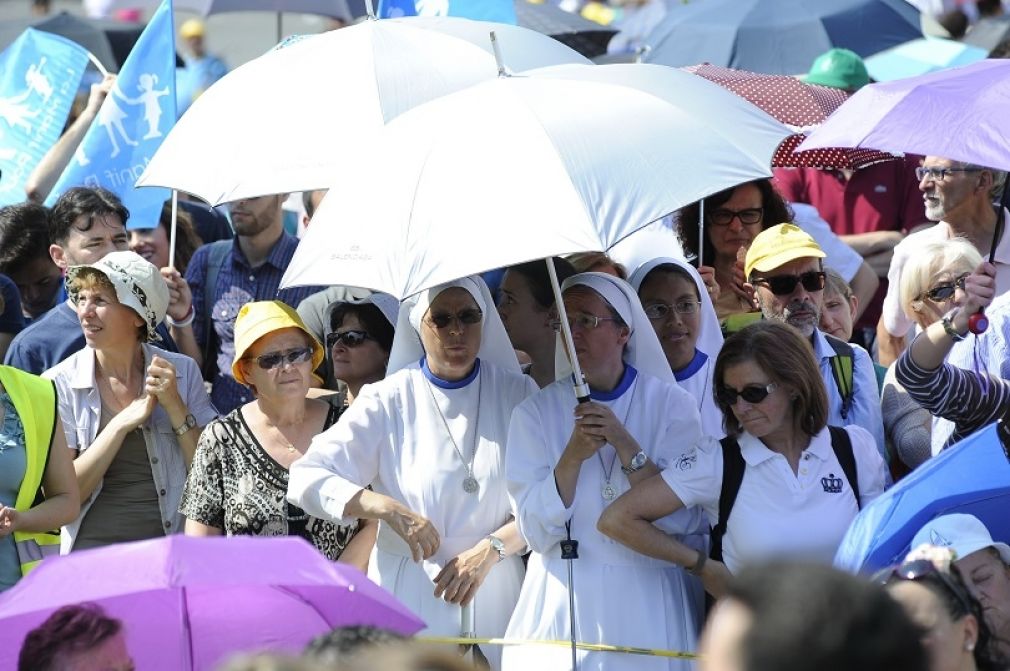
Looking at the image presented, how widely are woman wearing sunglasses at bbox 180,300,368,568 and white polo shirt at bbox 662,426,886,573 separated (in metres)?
1.26

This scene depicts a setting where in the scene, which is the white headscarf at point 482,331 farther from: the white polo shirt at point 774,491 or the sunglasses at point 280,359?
the white polo shirt at point 774,491

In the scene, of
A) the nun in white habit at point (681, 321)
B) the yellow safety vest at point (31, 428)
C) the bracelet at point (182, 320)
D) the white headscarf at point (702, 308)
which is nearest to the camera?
the yellow safety vest at point (31, 428)

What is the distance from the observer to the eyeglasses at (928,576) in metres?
3.66

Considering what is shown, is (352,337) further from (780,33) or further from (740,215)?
(780,33)

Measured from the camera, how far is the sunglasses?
5.57 metres

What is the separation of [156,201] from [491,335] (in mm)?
2634

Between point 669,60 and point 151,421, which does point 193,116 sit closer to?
point 151,421

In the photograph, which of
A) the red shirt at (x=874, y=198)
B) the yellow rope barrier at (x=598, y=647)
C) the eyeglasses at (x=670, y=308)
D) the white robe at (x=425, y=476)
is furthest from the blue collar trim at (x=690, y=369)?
the red shirt at (x=874, y=198)

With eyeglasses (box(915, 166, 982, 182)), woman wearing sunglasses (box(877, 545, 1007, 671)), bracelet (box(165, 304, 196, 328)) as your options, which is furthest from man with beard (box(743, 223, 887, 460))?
bracelet (box(165, 304, 196, 328))

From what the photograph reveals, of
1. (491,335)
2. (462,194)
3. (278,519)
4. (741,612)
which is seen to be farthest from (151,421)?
(741,612)

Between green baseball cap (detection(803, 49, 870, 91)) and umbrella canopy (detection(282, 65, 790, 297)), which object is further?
green baseball cap (detection(803, 49, 870, 91))

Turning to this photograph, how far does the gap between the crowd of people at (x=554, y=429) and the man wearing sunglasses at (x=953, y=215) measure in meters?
0.01

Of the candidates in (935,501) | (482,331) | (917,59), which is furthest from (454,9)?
(935,501)

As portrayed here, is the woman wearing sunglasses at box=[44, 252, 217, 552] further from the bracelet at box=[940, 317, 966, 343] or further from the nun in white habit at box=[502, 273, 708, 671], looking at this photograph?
the bracelet at box=[940, 317, 966, 343]
